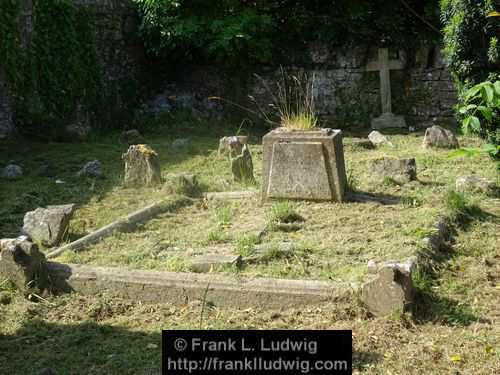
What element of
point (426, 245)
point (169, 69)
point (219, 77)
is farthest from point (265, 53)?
point (426, 245)

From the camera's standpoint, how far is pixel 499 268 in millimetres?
5574

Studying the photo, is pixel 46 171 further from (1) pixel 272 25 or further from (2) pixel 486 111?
(2) pixel 486 111

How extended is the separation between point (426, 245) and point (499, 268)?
57 centimetres

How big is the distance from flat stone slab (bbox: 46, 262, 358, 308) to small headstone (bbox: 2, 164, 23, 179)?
3.71 metres

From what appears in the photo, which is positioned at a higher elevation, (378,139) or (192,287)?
(378,139)

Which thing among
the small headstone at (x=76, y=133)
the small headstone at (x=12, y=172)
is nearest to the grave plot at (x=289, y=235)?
the small headstone at (x=12, y=172)

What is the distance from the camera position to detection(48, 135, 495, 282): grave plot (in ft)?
17.9

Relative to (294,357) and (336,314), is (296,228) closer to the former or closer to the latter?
(336,314)

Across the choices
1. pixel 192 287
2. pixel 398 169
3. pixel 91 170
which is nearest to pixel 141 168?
pixel 91 170

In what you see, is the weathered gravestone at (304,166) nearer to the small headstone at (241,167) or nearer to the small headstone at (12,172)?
the small headstone at (241,167)

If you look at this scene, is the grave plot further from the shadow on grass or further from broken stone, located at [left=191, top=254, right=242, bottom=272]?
the shadow on grass

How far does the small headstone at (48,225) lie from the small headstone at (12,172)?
8.40 ft

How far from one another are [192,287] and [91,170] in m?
4.17

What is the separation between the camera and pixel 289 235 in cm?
620
